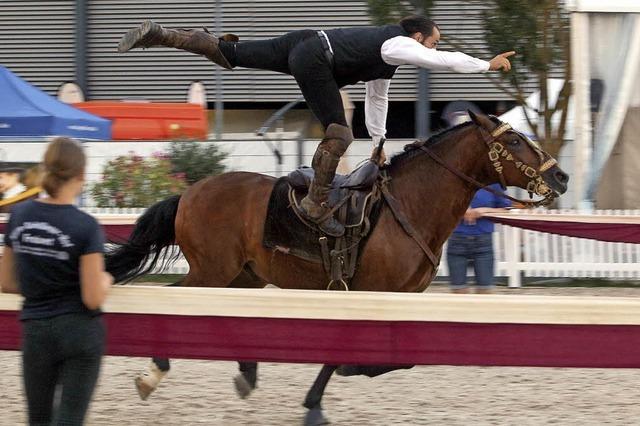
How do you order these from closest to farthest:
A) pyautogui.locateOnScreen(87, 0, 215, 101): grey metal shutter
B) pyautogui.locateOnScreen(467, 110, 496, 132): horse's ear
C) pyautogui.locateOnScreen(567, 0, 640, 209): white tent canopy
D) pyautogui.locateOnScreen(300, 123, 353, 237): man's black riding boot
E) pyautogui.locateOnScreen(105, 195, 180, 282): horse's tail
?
1. pyautogui.locateOnScreen(300, 123, 353, 237): man's black riding boot
2. pyautogui.locateOnScreen(467, 110, 496, 132): horse's ear
3. pyautogui.locateOnScreen(105, 195, 180, 282): horse's tail
4. pyautogui.locateOnScreen(567, 0, 640, 209): white tent canopy
5. pyautogui.locateOnScreen(87, 0, 215, 101): grey metal shutter

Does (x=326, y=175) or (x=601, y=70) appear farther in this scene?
(x=601, y=70)

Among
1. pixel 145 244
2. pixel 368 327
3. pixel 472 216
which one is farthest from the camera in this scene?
pixel 472 216

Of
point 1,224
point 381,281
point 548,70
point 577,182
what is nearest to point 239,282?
point 381,281

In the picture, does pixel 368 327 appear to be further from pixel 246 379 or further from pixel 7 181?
pixel 7 181

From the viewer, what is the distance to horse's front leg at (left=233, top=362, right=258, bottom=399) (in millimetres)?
7113

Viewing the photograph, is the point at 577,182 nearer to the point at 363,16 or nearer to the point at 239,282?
the point at 239,282

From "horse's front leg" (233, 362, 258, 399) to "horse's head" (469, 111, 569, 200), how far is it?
1962mm

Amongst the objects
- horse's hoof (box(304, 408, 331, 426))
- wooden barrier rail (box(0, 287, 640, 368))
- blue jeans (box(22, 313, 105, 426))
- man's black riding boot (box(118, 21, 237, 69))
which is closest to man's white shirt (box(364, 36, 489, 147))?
man's black riding boot (box(118, 21, 237, 69))

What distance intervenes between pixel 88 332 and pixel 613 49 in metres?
10.5

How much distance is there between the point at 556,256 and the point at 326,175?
25.6 ft

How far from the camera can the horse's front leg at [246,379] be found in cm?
711

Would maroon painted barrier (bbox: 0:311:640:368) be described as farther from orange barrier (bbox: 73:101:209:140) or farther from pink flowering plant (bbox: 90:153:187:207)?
orange barrier (bbox: 73:101:209:140)

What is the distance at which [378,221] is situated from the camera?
6.81m

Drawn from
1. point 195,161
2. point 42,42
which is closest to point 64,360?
point 195,161
